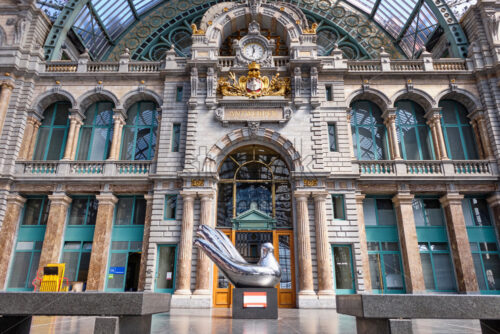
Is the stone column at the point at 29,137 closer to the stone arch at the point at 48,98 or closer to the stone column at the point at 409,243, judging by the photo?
the stone arch at the point at 48,98

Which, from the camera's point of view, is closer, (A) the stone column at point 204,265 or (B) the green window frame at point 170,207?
(A) the stone column at point 204,265

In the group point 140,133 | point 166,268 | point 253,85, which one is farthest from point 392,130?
point 140,133

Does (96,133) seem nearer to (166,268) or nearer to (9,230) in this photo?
(9,230)

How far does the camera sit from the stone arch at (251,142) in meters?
19.8

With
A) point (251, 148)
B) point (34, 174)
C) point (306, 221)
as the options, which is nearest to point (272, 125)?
point (251, 148)

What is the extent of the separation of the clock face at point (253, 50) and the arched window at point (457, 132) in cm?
1284

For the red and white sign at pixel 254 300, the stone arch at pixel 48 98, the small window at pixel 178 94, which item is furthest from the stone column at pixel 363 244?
the stone arch at pixel 48 98

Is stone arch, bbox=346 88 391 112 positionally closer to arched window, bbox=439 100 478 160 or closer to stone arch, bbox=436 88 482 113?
stone arch, bbox=436 88 482 113

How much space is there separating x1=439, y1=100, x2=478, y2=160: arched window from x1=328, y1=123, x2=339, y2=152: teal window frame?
301 inches

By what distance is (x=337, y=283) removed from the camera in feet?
58.8

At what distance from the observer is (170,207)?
64.2 feet

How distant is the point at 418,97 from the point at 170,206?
699 inches

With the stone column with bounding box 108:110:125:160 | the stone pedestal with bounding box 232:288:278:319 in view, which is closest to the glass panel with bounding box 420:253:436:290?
the stone pedestal with bounding box 232:288:278:319

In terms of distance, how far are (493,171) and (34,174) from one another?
27940 millimetres
